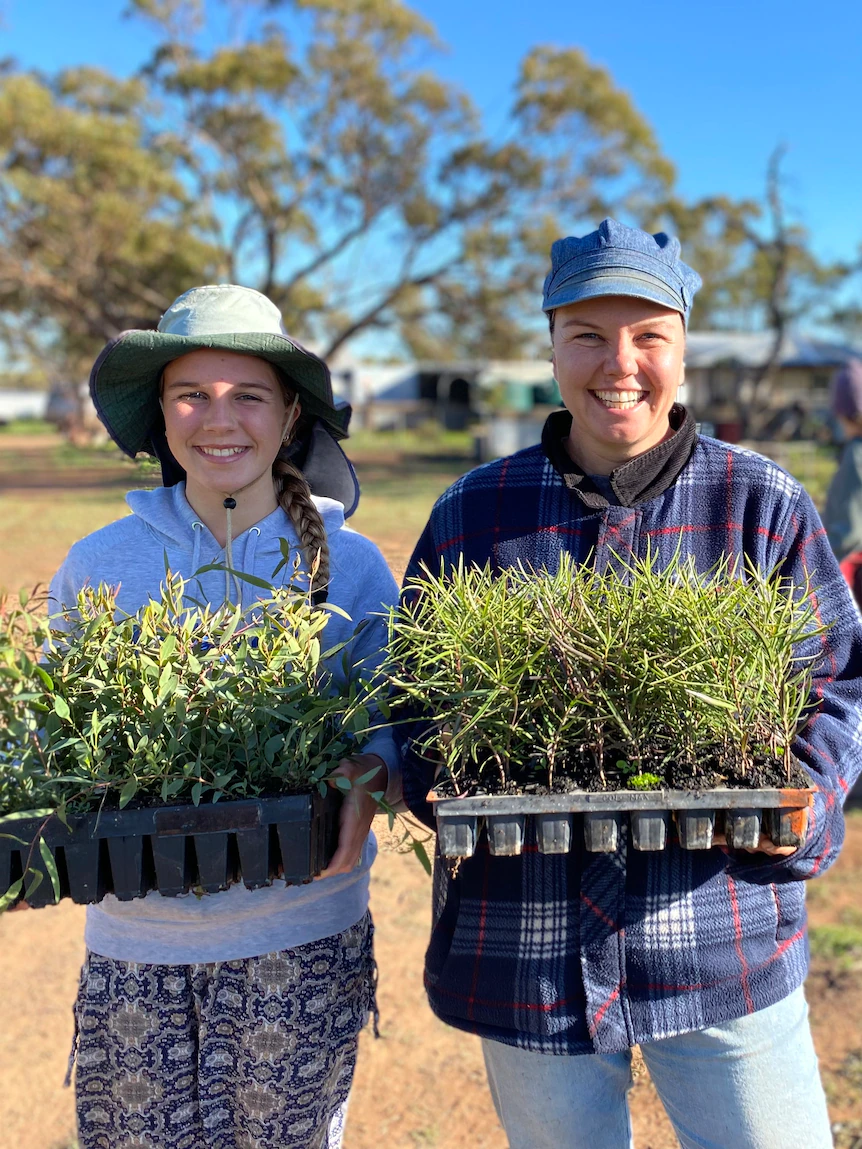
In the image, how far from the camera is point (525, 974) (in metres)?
1.69

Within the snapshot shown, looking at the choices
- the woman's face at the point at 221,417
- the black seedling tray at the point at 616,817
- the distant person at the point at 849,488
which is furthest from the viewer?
the distant person at the point at 849,488

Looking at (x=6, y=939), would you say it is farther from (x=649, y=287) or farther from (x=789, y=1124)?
(x=649, y=287)

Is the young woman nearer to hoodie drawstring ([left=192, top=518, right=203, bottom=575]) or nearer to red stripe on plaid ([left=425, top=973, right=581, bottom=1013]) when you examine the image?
hoodie drawstring ([left=192, top=518, right=203, bottom=575])

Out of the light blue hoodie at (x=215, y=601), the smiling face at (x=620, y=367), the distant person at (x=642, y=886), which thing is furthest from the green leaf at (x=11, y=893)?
the smiling face at (x=620, y=367)

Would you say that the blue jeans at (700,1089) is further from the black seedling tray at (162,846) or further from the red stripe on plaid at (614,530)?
the red stripe on plaid at (614,530)

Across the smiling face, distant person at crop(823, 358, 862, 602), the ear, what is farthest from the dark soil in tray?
distant person at crop(823, 358, 862, 602)

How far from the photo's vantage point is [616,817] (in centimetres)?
141

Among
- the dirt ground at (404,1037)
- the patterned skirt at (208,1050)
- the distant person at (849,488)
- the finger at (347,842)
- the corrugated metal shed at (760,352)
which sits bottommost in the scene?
the dirt ground at (404,1037)

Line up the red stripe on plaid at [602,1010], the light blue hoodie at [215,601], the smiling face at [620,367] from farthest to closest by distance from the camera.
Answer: the light blue hoodie at [215,601], the smiling face at [620,367], the red stripe on plaid at [602,1010]

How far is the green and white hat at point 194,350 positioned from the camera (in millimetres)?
1965

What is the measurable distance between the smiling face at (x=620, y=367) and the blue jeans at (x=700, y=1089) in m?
1.06

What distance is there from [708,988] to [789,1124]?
0.94ft

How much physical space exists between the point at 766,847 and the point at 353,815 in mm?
696

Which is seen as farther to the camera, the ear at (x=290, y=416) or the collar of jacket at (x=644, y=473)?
the ear at (x=290, y=416)
